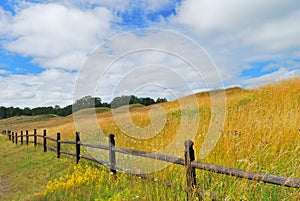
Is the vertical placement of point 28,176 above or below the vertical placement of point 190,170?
below

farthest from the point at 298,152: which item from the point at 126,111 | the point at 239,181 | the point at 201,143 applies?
the point at 126,111

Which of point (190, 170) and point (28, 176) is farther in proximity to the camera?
point (28, 176)

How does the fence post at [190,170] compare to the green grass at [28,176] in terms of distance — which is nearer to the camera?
the fence post at [190,170]

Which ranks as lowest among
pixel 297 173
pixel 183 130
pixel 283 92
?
pixel 297 173

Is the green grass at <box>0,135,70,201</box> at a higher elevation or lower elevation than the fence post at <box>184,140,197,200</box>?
lower

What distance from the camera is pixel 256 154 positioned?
4938 millimetres

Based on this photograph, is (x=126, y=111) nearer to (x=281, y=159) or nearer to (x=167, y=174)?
(x=167, y=174)

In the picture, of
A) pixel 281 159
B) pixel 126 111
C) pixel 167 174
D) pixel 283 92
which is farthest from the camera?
pixel 126 111

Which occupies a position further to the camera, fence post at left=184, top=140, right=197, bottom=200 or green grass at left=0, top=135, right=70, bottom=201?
green grass at left=0, top=135, right=70, bottom=201

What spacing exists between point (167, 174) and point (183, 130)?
2462 mm

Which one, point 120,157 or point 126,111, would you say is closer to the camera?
point 120,157

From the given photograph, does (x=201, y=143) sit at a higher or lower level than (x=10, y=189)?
higher

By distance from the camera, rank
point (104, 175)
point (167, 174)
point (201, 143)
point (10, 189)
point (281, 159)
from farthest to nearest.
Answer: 1. point (10, 189)
2. point (104, 175)
3. point (201, 143)
4. point (167, 174)
5. point (281, 159)

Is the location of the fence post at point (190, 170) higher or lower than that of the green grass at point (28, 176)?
higher
